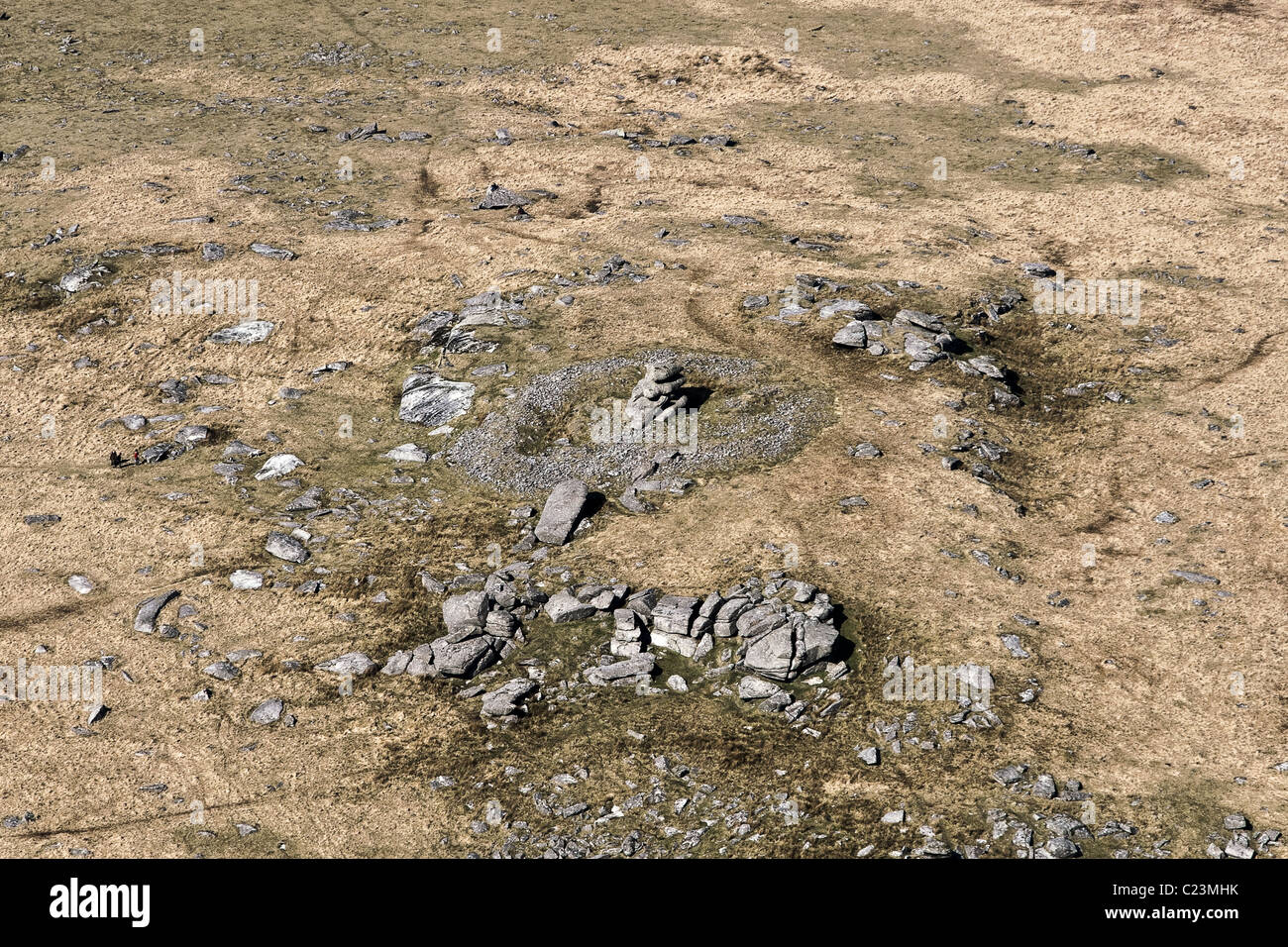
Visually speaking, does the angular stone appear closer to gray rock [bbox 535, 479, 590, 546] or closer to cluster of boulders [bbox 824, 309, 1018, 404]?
gray rock [bbox 535, 479, 590, 546]

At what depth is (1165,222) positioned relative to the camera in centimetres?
2862

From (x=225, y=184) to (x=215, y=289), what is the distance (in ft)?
20.0

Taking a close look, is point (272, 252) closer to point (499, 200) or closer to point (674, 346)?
point (499, 200)

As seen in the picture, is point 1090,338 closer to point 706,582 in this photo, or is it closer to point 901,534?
point 901,534

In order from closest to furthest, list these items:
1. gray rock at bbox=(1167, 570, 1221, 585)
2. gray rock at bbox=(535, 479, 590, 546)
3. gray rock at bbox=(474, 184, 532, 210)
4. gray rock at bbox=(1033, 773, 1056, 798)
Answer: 1. gray rock at bbox=(1033, 773, 1056, 798)
2. gray rock at bbox=(1167, 570, 1221, 585)
3. gray rock at bbox=(535, 479, 590, 546)
4. gray rock at bbox=(474, 184, 532, 210)

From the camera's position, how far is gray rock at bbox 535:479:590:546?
19141 millimetres

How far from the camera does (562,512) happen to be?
19.4 meters

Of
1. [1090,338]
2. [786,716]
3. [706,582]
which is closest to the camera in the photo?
[786,716]

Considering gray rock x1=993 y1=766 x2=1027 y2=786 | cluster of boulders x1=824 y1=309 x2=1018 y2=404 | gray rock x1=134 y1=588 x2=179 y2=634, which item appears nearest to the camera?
gray rock x1=993 y1=766 x2=1027 y2=786

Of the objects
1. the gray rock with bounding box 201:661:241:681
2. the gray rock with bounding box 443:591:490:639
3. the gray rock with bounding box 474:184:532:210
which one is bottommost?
the gray rock with bounding box 201:661:241:681

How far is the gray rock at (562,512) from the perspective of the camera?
1914 cm

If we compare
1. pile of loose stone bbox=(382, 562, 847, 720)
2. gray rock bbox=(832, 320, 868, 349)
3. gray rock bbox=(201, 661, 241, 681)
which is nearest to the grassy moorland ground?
gray rock bbox=(201, 661, 241, 681)
